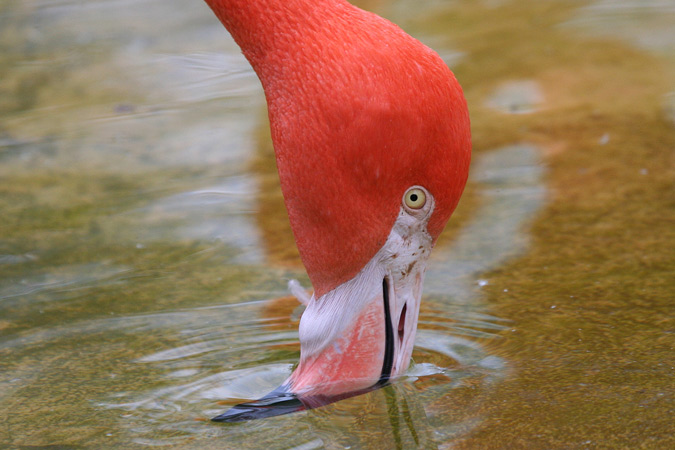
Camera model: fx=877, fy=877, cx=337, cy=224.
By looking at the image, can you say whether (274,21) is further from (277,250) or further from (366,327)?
(277,250)

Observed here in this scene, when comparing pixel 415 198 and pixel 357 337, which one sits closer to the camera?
pixel 415 198

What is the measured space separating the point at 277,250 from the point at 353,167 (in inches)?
44.0

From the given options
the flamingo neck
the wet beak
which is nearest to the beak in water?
the wet beak

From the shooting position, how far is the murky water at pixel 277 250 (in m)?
2.24

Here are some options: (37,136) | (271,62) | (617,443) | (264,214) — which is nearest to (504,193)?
(264,214)

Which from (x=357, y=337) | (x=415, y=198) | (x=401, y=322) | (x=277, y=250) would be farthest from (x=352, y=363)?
(x=277, y=250)

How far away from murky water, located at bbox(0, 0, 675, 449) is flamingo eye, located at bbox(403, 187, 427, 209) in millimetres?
481

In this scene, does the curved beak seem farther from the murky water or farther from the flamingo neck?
the flamingo neck

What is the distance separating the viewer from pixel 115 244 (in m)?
3.44

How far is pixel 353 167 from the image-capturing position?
2.28 m

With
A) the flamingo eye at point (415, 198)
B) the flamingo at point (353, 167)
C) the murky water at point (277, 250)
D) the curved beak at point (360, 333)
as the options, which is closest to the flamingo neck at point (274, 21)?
the flamingo at point (353, 167)

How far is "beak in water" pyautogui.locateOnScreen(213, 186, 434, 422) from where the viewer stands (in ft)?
7.98

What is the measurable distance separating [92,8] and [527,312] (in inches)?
174

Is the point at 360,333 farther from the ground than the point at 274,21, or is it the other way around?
the point at 274,21
